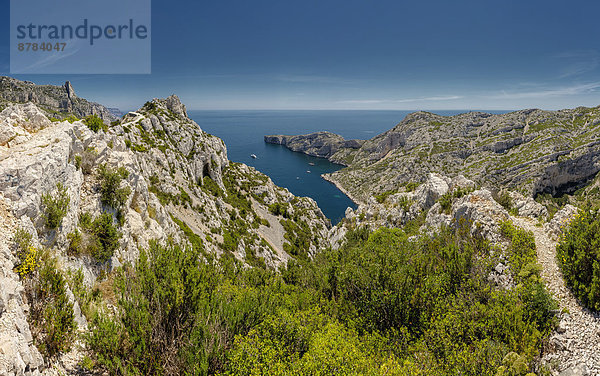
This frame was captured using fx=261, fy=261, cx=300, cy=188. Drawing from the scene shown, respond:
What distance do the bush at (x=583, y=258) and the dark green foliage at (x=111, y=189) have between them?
76.8 feet

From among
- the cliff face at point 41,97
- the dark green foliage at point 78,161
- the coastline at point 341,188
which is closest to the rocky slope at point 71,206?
the dark green foliage at point 78,161

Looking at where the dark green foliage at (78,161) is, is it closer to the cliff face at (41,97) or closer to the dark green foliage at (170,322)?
the dark green foliage at (170,322)

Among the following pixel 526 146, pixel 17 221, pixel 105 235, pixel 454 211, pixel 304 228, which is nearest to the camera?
pixel 17 221

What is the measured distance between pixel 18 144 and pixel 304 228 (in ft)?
204

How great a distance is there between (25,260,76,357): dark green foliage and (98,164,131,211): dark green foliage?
7.05 metres

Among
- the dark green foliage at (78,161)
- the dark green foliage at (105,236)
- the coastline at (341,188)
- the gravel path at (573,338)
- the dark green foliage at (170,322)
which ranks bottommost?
the coastline at (341,188)

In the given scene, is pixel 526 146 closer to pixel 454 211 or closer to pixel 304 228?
pixel 304 228

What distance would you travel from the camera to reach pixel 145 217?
1808 cm

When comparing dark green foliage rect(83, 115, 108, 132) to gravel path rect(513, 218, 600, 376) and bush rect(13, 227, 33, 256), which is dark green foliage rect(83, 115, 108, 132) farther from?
gravel path rect(513, 218, 600, 376)

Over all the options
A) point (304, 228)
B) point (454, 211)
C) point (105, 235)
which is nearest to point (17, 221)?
point (105, 235)

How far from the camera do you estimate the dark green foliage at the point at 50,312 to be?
733 centimetres

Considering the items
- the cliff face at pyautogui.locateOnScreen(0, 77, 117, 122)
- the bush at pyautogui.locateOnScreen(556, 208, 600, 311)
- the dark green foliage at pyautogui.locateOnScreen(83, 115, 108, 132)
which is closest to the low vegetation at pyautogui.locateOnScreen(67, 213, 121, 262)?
the dark green foliage at pyautogui.locateOnScreen(83, 115, 108, 132)

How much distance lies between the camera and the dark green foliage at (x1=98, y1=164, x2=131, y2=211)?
14.7 meters

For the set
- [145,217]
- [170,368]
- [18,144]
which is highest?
[18,144]
